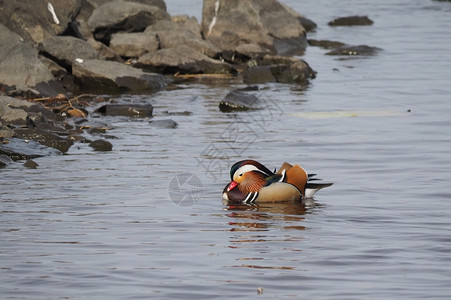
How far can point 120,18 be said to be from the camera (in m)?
23.2

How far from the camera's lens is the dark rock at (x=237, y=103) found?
56.9 feet

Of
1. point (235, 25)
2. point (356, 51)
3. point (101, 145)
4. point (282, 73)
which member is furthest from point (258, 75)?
point (101, 145)

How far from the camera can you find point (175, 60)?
21.5 metres

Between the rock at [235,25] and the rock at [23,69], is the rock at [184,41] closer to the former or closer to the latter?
the rock at [235,25]

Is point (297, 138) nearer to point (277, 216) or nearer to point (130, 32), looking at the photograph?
Result: point (277, 216)

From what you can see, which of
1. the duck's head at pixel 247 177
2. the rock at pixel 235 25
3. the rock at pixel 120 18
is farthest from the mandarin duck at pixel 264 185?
the rock at pixel 235 25

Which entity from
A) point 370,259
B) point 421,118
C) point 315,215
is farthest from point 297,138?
point 370,259

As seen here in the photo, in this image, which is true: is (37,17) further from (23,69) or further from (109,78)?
(23,69)

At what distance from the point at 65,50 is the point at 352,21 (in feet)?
53.2

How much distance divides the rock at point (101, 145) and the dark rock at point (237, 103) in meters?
4.18

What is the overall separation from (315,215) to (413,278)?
2.40m

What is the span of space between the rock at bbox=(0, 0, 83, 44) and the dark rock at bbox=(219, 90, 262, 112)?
16.9 feet

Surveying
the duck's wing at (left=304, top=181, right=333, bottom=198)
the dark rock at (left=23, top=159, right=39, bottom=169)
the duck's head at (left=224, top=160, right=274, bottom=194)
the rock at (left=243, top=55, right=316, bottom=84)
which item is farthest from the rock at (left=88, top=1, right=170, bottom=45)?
the duck's wing at (left=304, top=181, right=333, bottom=198)

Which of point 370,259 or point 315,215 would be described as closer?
point 370,259
